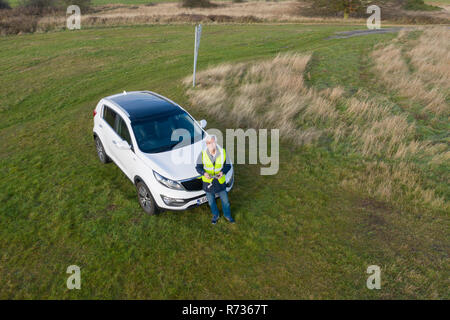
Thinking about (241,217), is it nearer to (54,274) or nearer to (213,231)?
(213,231)

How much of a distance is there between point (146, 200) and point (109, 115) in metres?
2.61

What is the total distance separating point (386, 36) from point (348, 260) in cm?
2311

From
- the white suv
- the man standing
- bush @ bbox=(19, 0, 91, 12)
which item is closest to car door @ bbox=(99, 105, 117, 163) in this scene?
the white suv

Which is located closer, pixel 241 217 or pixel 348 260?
pixel 348 260

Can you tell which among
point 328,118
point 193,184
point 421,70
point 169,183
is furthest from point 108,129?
point 421,70

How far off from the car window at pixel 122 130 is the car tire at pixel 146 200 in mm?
1009

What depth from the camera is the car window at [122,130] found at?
6575mm

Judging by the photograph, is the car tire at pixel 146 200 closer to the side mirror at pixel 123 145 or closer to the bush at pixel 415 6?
the side mirror at pixel 123 145

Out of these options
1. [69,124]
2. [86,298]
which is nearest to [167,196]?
[86,298]

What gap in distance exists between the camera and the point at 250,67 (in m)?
15.5

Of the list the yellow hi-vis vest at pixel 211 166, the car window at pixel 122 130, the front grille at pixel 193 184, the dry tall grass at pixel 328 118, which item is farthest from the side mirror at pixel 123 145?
the dry tall grass at pixel 328 118

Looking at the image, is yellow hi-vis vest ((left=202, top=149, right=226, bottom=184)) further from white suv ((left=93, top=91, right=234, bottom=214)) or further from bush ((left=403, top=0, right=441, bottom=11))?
bush ((left=403, top=0, right=441, bottom=11))

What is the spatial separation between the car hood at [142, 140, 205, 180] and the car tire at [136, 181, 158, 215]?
53cm

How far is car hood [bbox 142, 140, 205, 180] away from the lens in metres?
5.76
